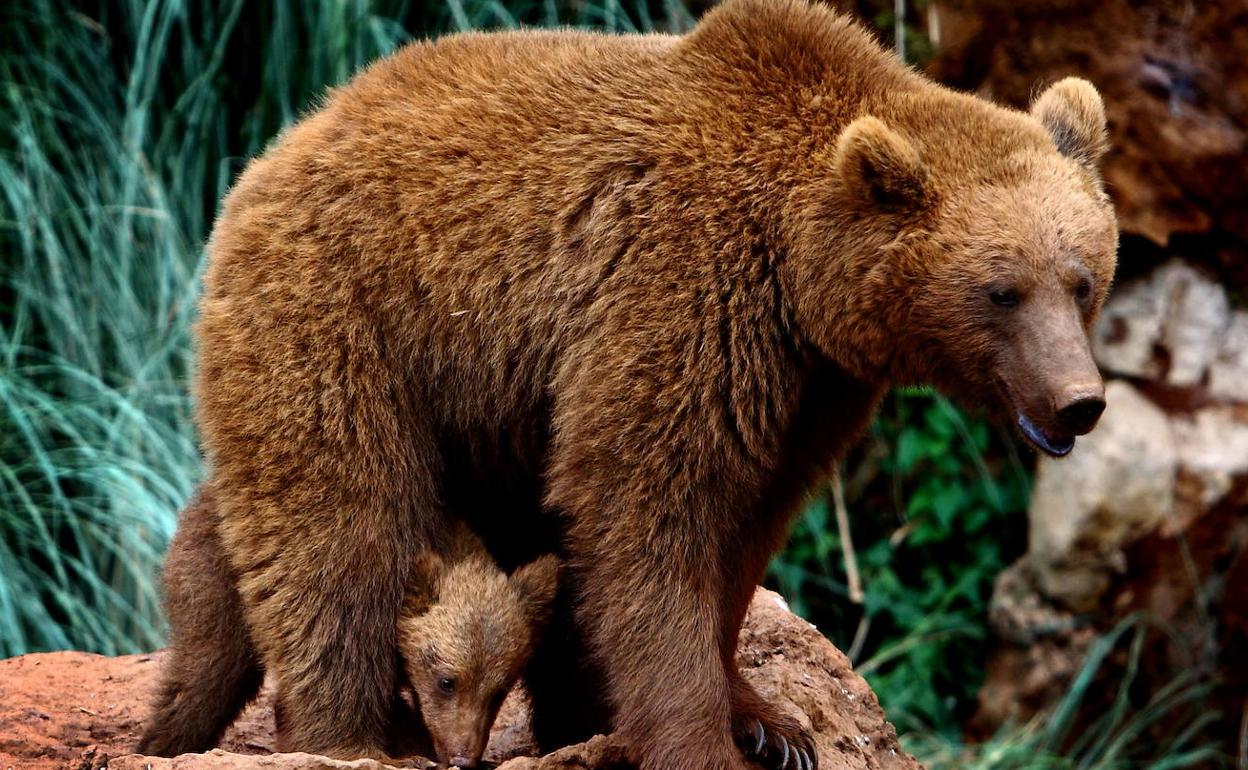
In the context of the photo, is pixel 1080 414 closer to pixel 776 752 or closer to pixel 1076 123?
pixel 1076 123

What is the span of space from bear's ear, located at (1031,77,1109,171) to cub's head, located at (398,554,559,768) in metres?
1.90

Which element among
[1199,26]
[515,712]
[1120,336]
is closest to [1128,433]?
[1120,336]

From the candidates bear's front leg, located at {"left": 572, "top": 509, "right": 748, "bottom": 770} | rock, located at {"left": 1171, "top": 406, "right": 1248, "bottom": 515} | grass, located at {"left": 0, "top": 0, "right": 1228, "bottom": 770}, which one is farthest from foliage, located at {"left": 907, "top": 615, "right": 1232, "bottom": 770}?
bear's front leg, located at {"left": 572, "top": 509, "right": 748, "bottom": 770}

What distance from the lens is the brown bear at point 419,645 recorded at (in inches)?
168

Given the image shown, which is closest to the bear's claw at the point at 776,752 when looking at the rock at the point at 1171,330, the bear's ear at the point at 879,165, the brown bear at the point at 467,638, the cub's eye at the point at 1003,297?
the brown bear at the point at 467,638

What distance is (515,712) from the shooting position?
5375mm

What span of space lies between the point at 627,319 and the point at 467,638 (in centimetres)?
97

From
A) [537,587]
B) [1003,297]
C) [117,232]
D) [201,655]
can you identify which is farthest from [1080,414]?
[117,232]

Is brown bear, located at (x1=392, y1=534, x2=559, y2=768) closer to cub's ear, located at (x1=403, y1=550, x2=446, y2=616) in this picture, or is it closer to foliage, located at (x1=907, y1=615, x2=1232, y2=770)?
cub's ear, located at (x1=403, y1=550, x2=446, y2=616)

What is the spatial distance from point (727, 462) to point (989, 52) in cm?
491

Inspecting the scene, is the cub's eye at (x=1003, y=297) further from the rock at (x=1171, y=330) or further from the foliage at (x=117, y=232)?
the rock at (x=1171, y=330)

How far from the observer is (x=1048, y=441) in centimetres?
403

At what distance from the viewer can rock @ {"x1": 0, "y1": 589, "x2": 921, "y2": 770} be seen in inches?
192

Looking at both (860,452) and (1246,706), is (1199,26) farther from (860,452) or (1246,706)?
(1246,706)
